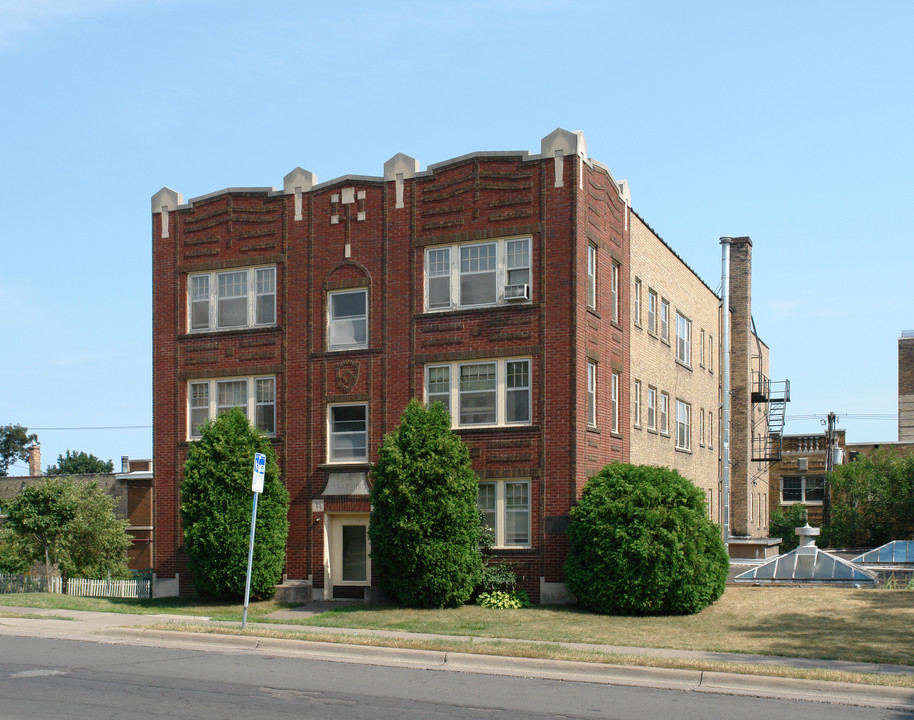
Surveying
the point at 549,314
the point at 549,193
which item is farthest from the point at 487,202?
the point at 549,314

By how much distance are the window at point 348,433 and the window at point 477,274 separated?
342cm

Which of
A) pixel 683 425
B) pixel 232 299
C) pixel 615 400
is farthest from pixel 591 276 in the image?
pixel 683 425

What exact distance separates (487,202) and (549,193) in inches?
63.9

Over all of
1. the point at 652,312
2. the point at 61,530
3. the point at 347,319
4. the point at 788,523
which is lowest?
the point at 788,523

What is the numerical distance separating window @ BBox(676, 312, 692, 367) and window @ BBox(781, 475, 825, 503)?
24926 mm

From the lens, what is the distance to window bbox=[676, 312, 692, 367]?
3494 cm

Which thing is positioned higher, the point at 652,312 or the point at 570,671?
the point at 652,312

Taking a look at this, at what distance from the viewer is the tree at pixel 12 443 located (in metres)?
92.7

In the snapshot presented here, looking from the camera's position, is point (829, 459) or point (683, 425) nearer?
point (683, 425)

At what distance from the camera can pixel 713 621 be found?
20688 mm

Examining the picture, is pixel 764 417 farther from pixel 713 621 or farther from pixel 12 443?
pixel 12 443

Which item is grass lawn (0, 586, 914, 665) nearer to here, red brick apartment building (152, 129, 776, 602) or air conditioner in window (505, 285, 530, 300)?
red brick apartment building (152, 129, 776, 602)

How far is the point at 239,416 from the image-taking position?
25844mm

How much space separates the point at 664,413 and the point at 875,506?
1892cm
